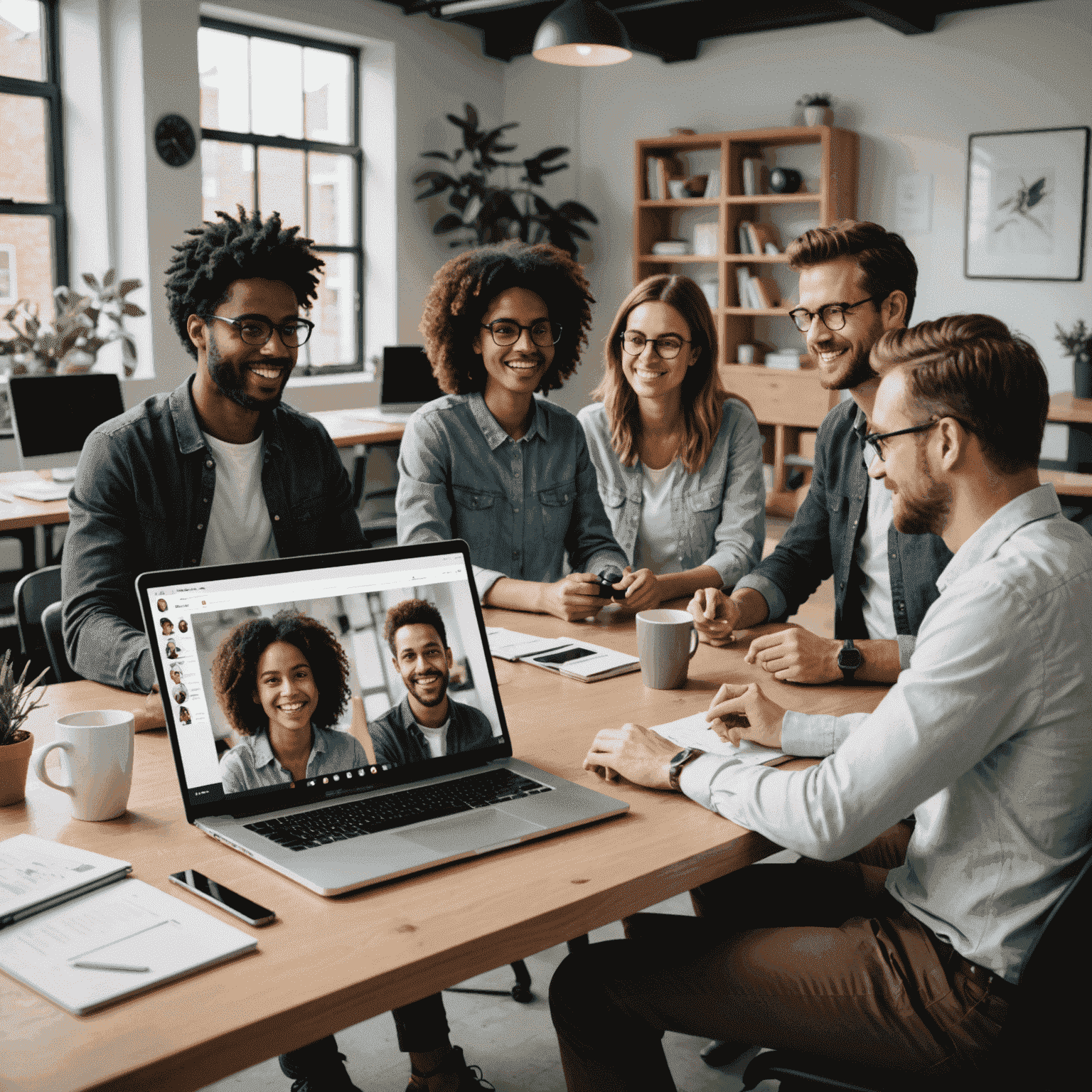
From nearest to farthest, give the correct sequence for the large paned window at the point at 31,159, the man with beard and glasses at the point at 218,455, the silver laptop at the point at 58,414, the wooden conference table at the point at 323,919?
the wooden conference table at the point at 323,919, the man with beard and glasses at the point at 218,455, the silver laptop at the point at 58,414, the large paned window at the point at 31,159

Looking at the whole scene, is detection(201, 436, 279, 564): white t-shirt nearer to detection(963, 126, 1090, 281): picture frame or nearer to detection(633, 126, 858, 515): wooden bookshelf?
detection(633, 126, 858, 515): wooden bookshelf

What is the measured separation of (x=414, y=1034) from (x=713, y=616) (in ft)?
2.64

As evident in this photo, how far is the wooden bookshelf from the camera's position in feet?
21.4

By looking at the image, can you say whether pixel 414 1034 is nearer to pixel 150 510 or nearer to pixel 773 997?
pixel 773 997

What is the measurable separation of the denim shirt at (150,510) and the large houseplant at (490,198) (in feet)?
16.6

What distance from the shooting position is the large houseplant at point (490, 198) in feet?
22.6

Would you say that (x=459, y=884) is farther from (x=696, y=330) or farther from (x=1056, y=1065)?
(x=696, y=330)

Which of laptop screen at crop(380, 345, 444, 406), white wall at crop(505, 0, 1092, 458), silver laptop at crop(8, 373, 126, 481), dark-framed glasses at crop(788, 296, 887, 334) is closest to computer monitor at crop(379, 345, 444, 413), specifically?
laptop screen at crop(380, 345, 444, 406)

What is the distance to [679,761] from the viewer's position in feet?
4.27

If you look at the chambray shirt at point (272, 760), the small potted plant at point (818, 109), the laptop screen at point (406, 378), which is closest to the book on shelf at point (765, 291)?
the small potted plant at point (818, 109)

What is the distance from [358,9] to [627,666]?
240 inches

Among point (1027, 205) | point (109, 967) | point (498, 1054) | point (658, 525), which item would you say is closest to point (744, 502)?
point (658, 525)


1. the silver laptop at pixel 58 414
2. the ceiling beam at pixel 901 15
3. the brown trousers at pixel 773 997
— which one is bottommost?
the brown trousers at pixel 773 997

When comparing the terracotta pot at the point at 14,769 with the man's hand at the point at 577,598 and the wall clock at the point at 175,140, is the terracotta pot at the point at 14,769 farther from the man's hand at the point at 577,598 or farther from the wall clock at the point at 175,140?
the wall clock at the point at 175,140
